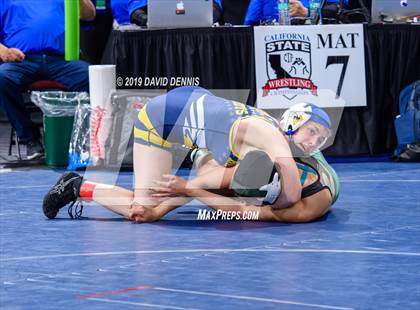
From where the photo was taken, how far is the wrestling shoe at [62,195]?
6492 mm

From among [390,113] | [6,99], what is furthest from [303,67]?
[6,99]

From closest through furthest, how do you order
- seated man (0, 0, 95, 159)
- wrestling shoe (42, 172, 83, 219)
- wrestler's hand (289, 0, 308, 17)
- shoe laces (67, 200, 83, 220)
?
wrestling shoe (42, 172, 83, 219) → shoe laces (67, 200, 83, 220) → seated man (0, 0, 95, 159) → wrestler's hand (289, 0, 308, 17)

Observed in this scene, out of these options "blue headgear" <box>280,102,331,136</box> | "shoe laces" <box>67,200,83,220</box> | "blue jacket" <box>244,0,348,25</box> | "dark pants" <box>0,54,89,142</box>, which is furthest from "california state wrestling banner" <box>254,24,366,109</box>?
"blue headgear" <box>280,102,331,136</box>

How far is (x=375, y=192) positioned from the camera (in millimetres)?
7555

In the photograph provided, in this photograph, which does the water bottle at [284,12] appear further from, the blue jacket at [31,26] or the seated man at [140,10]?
the blue jacket at [31,26]

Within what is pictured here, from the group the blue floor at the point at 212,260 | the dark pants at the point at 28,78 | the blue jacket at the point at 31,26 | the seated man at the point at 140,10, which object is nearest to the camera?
the blue floor at the point at 212,260

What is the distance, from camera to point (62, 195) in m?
6.50

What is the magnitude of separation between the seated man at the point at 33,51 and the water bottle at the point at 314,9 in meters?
2.04

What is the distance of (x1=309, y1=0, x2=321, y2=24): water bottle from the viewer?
9209mm

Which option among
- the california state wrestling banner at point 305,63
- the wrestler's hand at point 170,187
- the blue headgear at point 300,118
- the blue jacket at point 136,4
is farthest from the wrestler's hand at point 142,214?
the blue jacket at point 136,4

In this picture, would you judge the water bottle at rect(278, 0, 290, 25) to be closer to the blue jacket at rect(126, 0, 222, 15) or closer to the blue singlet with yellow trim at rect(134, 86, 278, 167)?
the blue jacket at rect(126, 0, 222, 15)

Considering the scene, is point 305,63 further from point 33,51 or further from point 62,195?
point 62,195

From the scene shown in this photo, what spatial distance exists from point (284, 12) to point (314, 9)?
522 mm

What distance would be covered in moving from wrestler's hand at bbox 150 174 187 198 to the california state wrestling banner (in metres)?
2.87
